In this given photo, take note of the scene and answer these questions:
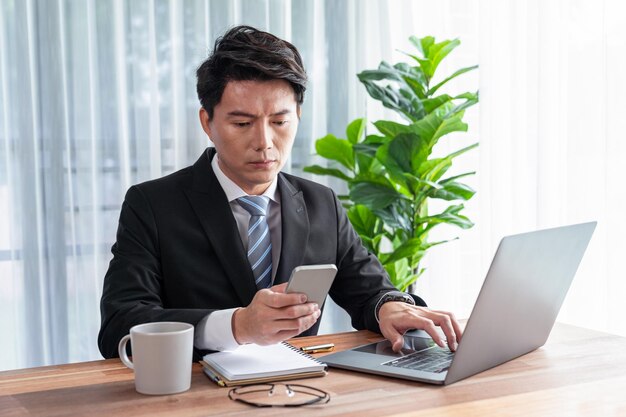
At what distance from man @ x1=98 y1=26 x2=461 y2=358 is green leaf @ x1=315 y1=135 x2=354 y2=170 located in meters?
1.20

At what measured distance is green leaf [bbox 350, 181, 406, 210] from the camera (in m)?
3.02

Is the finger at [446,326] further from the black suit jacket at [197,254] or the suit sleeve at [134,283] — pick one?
the suit sleeve at [134,283]

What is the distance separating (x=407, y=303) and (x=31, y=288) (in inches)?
69.4

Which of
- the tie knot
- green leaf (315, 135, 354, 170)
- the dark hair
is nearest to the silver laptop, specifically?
the tie knot

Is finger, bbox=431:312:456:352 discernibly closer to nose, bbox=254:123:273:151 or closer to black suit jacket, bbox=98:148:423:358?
black suit jacket, bbox=98:148:423:358

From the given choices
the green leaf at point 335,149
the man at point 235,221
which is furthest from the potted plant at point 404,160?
the man at point 235,221

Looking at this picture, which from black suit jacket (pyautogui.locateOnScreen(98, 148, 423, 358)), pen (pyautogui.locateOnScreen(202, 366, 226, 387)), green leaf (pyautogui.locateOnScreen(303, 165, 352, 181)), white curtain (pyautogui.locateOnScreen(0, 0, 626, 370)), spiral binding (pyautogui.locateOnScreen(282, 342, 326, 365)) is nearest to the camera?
pen (pyautogui.locateOnScreen(202, 366, 226, 387))

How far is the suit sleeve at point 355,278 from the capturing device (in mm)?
1925

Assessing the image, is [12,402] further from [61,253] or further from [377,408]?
[61,253]

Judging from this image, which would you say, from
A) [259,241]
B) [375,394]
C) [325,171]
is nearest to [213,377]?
[375,394]

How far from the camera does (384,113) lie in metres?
3.57

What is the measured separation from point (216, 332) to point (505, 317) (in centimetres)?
54

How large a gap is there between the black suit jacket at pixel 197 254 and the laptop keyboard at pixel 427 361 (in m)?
0.26

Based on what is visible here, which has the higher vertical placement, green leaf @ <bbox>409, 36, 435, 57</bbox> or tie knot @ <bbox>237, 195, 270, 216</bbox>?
green leaf @ <bbox>409, 36, 435, 57</bbox>
